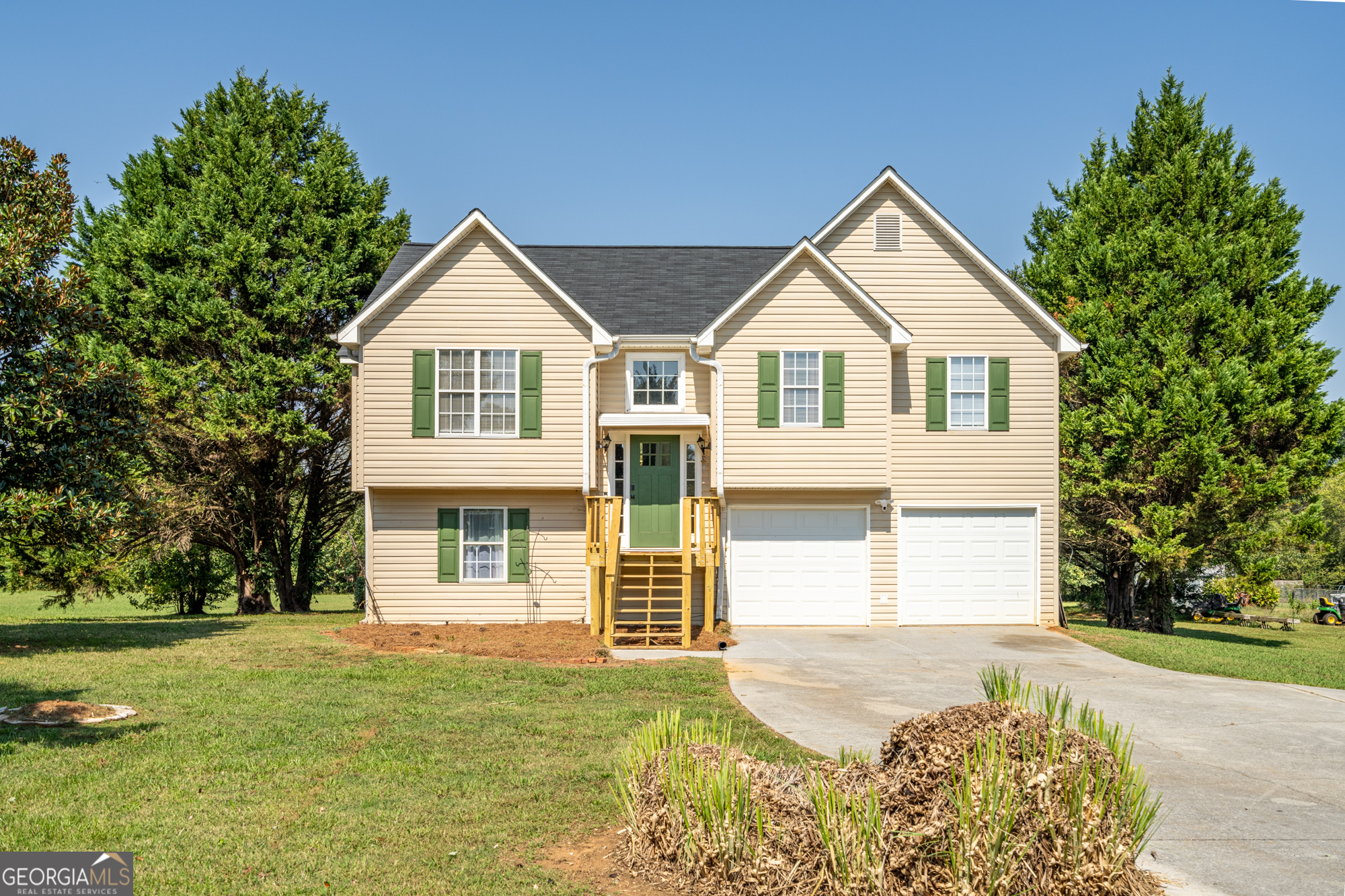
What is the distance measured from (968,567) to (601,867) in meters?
14.0

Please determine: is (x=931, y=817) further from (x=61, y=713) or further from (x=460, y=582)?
(x=460, y=582)

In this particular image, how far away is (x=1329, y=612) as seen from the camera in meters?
31.8

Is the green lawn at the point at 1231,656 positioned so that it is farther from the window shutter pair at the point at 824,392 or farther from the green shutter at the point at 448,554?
the green shutter at the point at 448,554

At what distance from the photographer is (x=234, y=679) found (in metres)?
11.2

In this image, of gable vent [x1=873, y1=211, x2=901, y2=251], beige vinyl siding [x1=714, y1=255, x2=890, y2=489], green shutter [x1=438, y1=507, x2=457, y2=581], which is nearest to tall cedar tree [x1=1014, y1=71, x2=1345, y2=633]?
gable vent [x1=873, y1=211, x2=901, y2=251]

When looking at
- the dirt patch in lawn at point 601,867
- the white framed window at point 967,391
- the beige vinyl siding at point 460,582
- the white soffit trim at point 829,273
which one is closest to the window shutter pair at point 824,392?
the white soffit trim at point 829,273

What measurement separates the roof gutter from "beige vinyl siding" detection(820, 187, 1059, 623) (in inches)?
131

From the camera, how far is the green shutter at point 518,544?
57.5ft

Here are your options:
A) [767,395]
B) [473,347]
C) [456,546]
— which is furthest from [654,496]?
[473,347]

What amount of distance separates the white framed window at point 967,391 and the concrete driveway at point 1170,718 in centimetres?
403

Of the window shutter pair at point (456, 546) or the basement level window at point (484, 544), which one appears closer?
the window shutter pair at point (456, 546)

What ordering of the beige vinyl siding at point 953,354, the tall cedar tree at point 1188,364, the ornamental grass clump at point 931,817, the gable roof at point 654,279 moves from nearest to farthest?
1. the ornamental grass clump at point 931,817
2. the beige vinyl siding at point 953,354
3. the gable roof at point 654,279
4. the tall cedar tree at point 1188,364

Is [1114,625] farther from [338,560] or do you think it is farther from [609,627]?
[338,560]

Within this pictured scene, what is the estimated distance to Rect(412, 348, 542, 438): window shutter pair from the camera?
17031 millimetres
